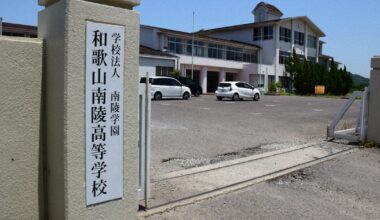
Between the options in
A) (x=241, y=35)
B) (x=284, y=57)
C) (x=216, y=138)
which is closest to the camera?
(x=216, y=138)

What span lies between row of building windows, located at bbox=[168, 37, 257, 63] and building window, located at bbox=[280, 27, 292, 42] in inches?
165

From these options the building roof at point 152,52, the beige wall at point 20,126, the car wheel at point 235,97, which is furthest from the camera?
the building roof at point 152,52

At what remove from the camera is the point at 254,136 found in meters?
10.4

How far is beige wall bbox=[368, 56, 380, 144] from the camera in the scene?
9102 mm

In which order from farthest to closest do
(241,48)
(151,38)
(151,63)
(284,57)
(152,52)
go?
1. (284,57)
2. (241,48)
3. (151,38)
4. (152,52)
5. (151,63)

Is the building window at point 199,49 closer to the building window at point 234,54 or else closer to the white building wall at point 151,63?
the building window at point 234,54

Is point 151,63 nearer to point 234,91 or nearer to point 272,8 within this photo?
point 234,91

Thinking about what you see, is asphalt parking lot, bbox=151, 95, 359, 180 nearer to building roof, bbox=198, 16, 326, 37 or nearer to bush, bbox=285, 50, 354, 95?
bush, bbox=285, 50, 354, 95

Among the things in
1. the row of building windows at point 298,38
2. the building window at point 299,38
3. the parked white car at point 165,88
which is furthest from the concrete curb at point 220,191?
the building window at point 299,38

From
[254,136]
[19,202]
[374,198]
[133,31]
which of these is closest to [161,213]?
[19,202]

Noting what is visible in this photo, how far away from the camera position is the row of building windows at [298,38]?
5024 cm

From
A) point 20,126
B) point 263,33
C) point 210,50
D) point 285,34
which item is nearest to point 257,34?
point 263,33

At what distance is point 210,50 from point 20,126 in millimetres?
40479

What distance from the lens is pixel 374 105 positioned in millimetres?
9227
